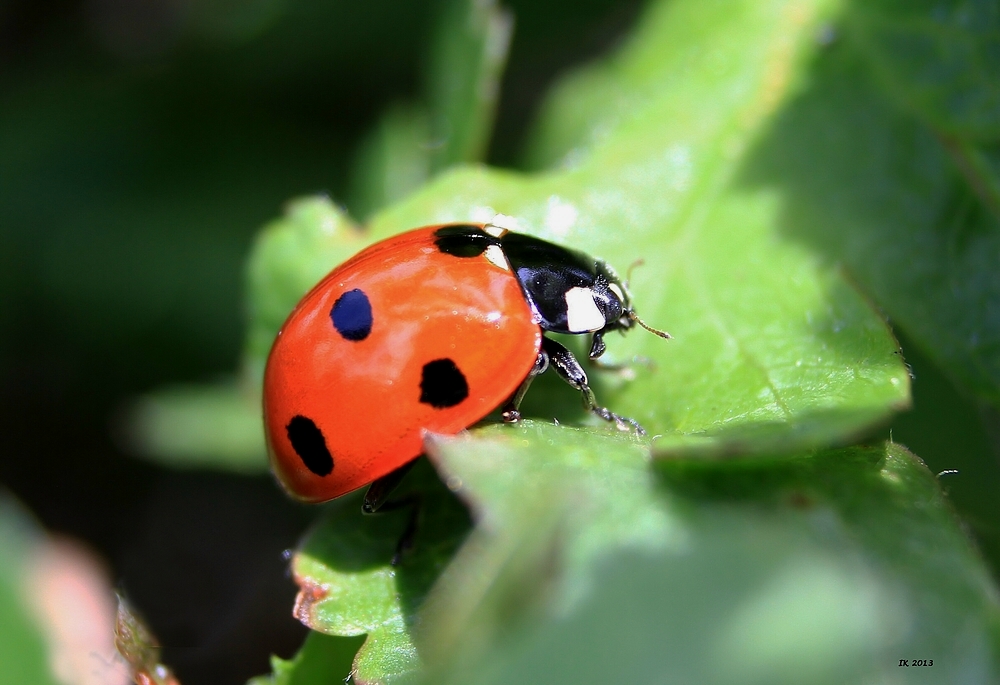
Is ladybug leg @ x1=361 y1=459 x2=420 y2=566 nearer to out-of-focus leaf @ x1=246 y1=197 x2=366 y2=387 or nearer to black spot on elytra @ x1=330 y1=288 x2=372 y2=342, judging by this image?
black spot on elytra @ x1=330 y1=288 x2=372 y2=342

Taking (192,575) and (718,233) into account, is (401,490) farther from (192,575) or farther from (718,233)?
(192,575)

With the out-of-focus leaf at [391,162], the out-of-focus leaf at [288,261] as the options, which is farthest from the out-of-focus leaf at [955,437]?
the out-of-focus leaf at [391,162]

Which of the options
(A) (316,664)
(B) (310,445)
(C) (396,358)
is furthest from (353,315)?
(A) (316,664)

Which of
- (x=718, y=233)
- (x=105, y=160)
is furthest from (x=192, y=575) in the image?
(x=718, y=233)

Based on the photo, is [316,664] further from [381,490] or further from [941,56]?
[941,56]

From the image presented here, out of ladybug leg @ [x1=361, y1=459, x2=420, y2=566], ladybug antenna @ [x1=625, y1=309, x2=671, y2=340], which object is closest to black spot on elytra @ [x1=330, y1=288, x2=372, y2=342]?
ladybug leg @ [x1=361, y1=459, x2=420, y2=566]

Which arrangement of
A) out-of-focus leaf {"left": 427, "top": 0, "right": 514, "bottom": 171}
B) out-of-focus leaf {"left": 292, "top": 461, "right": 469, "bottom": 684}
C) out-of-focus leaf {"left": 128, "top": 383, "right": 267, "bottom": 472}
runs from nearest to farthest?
out-of-focus leaf {"left": 292, "top": 461, "right": 469, "bottom": 684}
out-of-focus leaf {"left": 427, "top": 0, "right": 514, "bottom": 171}
out-of-focus leaf {"left": 128, "top": 383, "right": 267, "bottom": 472}
